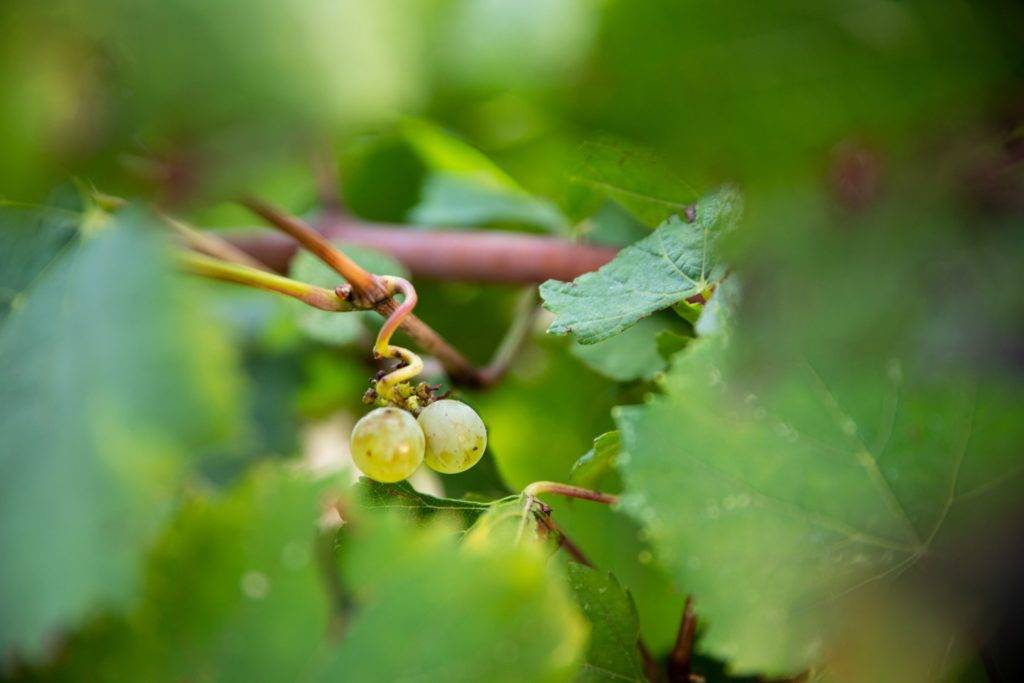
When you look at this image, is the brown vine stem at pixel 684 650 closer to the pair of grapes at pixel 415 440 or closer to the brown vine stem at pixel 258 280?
the pair of grapes at pixel 415 440

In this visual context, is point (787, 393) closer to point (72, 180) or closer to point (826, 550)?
point (826, 550)

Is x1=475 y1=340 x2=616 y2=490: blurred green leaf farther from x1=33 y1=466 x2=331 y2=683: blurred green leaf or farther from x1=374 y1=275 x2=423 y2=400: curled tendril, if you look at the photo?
x1=33 y1=466 x2=331 y2=683: blurred green leaf

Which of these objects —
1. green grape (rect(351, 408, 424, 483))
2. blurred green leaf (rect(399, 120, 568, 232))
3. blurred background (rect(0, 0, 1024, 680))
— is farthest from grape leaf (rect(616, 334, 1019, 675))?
blurred green leaf (rect(399, 120, 568, 232))

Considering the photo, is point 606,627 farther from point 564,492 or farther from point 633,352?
point 633,352

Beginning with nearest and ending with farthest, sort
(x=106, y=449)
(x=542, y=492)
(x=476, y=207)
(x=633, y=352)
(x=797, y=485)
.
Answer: (x=106, y=449), (x=797, y=485), (x=542, y=492), (x=633, y=352), (x=476, y=207)

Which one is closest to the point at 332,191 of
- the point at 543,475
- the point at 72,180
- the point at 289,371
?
the point at 289,371

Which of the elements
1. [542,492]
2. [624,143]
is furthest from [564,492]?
[624,143]
